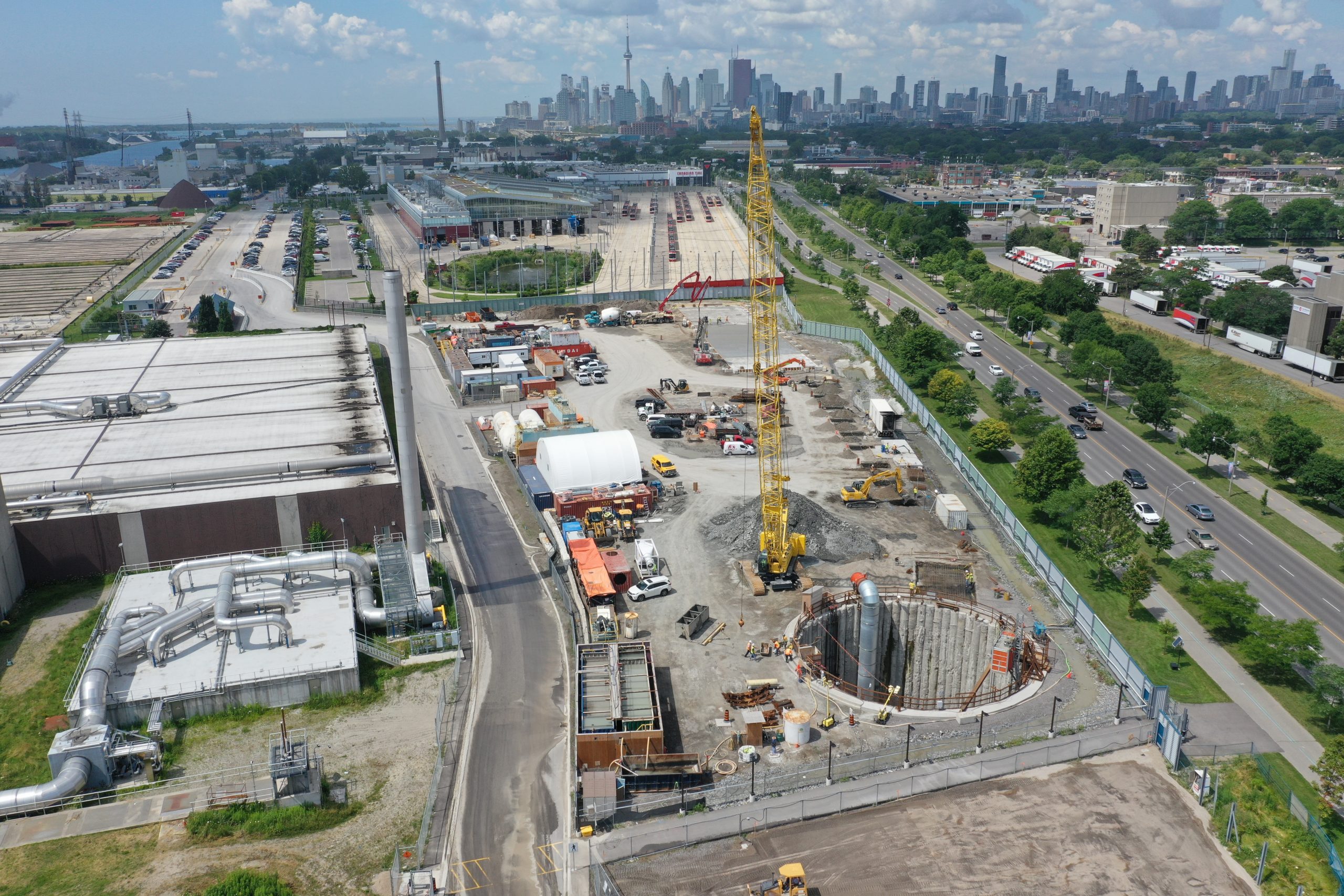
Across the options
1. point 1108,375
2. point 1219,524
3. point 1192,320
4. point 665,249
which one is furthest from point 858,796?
point 665,249

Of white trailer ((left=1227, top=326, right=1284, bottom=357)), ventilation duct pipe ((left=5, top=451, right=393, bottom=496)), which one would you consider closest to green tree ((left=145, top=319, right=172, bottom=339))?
ventilation duct pipe ((left=5, top=451, right=393, bottom=496))

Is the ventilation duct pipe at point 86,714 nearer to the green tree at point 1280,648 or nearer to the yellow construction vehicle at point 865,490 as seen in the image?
the yellow construction vehicle at point 865,490

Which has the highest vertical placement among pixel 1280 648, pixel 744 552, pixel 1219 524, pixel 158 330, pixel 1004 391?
pixel 158 330

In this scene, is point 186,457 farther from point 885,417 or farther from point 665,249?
point 665,249

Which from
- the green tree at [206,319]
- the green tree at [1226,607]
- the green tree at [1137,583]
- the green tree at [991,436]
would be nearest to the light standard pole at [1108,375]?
the green tree at [991,436]

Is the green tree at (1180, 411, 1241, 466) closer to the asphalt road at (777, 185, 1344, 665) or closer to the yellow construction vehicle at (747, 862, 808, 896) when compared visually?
the asphalt road at (777, 185, 1344, 665)
